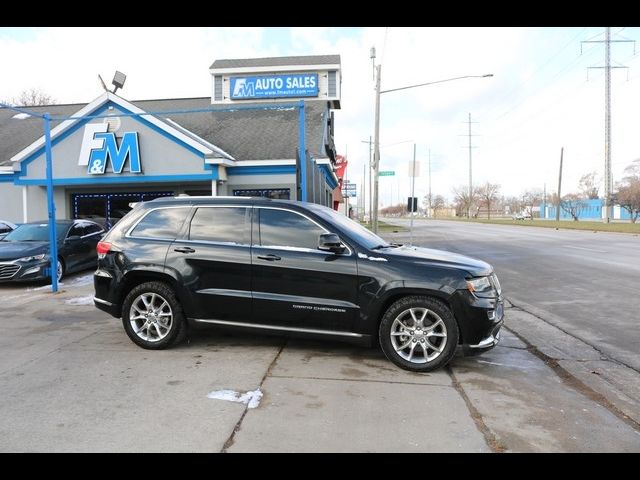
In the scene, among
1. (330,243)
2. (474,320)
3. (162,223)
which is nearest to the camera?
(474,320)

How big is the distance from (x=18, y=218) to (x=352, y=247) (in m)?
17.5

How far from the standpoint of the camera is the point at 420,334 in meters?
4.97

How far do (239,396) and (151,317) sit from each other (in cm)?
192

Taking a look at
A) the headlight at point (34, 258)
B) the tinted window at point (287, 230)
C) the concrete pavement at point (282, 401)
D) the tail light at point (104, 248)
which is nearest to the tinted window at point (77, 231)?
the headlight at point (34, 258)

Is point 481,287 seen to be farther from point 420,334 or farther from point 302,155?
point 302,155

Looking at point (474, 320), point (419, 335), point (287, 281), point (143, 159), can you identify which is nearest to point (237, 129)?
point (143, 159)

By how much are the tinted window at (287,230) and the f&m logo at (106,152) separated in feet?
40.1

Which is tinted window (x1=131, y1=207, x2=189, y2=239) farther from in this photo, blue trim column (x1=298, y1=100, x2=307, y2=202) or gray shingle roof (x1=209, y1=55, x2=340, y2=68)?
gray shingle roof (x1=209, y1=55, x2=340, y2=68)

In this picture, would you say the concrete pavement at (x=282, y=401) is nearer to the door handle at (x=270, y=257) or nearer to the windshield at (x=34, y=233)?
the door handle at (x=270, y=257)

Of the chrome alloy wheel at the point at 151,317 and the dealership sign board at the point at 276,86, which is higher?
the dealership sign board at the point at 276,86

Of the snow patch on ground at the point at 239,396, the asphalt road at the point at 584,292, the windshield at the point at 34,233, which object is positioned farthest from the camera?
the windshield at the point at 34,233

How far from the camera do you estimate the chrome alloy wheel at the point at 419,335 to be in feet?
16.2
